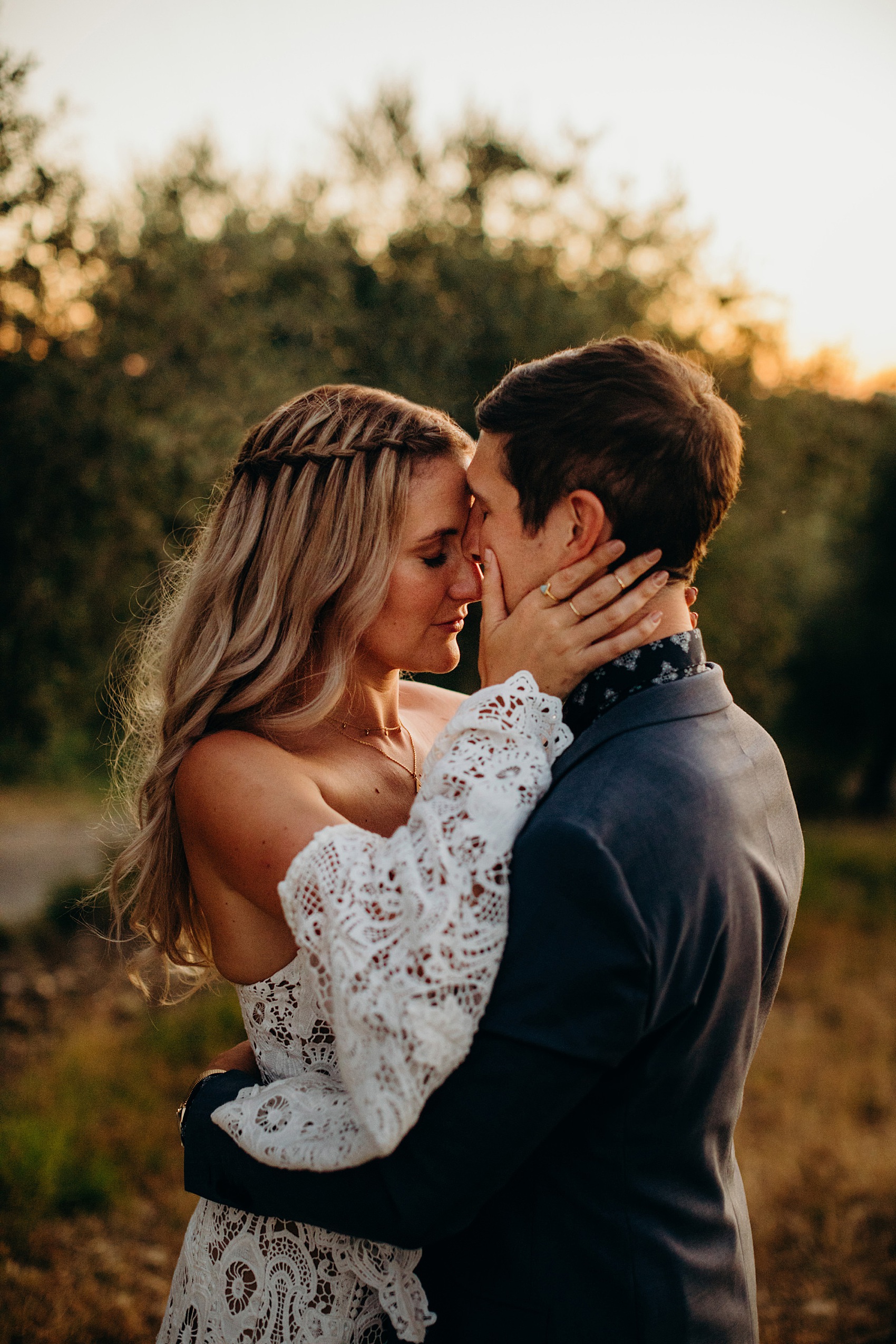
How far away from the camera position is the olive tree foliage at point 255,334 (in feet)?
16.5

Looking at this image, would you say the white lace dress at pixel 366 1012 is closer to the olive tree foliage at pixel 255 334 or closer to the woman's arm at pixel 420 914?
the woman's arm at pixel 420 914

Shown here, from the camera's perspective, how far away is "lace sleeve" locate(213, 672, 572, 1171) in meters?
1.35

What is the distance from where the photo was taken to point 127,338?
530 cm

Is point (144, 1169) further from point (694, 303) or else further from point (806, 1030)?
point (694, 303)

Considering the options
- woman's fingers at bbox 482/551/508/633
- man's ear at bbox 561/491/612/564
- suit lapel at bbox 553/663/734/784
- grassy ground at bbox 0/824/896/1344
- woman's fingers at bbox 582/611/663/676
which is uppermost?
man's ear at bbox 561/491/612/564

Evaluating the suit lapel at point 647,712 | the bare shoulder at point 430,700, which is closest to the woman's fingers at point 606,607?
the suit lapel at point 647,712

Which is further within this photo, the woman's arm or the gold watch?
the gold watch

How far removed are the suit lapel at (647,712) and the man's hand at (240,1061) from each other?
1056mm

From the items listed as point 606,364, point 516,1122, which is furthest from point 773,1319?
point 606,364

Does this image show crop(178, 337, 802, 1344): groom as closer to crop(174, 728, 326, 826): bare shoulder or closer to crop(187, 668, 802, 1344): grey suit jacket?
crop(187, 668, 802, 1344): grey suit jacket

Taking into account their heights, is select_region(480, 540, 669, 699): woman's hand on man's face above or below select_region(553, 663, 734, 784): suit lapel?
above

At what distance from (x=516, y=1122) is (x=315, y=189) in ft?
22.9

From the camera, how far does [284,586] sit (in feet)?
7.16

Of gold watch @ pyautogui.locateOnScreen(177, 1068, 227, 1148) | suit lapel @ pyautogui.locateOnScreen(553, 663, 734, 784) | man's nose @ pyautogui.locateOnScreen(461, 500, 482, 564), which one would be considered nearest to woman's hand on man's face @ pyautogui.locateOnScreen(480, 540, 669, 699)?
suit lapel @ pyautogui.locateOnScreen(553, 663, 734, 784)
